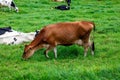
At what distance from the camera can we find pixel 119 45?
13.9m

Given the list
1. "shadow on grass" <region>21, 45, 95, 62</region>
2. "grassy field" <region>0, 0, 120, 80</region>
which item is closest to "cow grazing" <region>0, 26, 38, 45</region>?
"grassy field" <region>0, 0, 120, 80</region>

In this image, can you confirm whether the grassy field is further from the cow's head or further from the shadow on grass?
the cow's head

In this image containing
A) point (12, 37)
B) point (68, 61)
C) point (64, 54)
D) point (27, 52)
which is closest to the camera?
point (68, 61)

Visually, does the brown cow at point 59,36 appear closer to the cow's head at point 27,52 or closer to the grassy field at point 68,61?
the cow's head at point 27,52

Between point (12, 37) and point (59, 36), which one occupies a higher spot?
point (59, 36)

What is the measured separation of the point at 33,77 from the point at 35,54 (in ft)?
8.96

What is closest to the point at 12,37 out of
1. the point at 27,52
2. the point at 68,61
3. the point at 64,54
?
the point at 27,52

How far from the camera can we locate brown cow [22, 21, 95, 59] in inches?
492

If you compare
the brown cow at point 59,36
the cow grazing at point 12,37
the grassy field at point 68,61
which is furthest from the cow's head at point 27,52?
the cow grazing at point 12,37

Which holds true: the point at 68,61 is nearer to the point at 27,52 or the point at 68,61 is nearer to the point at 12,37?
the point at 27,52

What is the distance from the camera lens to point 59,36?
12.5m

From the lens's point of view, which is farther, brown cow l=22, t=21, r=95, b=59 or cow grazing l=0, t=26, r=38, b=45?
cow grazing l=0, t=26, r=38, b=45

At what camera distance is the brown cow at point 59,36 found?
1248 centimetres

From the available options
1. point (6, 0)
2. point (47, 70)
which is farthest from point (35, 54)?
point (6, 0)
